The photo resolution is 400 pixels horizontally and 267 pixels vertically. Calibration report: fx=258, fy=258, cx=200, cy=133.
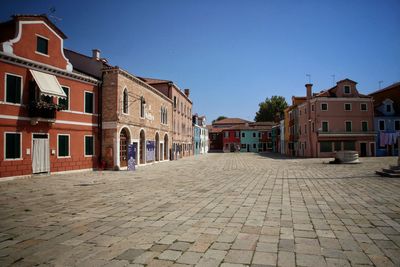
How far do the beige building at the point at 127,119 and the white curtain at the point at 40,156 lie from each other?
4434mm

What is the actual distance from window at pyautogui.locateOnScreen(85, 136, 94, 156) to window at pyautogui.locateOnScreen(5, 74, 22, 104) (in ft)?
17.3

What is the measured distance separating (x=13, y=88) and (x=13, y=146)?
3.09 metres

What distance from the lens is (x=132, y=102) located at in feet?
70.0

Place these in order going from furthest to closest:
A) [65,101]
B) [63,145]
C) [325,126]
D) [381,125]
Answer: [381,125] < [325,126] < [65,101] < [63,145]

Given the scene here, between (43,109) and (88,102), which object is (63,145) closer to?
(43,109)

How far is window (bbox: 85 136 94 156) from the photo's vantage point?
60.3ft

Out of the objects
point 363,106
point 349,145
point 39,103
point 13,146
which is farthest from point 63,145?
point 363,106

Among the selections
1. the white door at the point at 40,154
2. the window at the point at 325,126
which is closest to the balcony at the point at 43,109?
the white door at the point at 40,154

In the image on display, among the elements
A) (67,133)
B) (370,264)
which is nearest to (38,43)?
(67,133)

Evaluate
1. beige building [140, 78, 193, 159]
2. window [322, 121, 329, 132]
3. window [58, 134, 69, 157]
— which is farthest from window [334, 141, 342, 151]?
window [58, 134, 69, 157]

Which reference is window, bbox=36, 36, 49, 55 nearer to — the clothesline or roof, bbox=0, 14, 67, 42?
roof, bbox=0, 14, 67, 42

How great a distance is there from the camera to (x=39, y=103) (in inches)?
565

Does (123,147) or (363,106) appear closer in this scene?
(123,147)

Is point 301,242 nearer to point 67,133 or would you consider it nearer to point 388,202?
point 388,202
